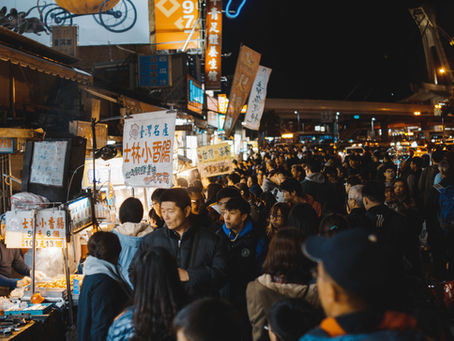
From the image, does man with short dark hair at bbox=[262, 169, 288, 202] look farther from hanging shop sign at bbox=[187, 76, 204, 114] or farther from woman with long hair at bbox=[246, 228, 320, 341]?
hanging shop sign at bbox=[187, 76, 204, 114]

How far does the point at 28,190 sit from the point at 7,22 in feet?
24.7

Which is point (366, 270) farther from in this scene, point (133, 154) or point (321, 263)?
point (133, 154)

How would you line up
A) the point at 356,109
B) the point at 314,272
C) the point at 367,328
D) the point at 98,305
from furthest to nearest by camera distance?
the point at 356,109 → the point at 98,305 → the point at 314,272 → the point at 367,328

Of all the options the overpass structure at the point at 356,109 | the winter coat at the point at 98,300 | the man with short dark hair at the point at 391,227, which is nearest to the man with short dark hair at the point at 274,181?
the man with short dark hair at the point at 391,227

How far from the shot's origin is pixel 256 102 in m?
12.0

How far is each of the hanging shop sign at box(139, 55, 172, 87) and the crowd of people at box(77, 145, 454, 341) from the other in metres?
6.98

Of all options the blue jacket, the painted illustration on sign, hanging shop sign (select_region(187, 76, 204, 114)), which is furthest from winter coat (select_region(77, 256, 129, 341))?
hanging shop sign (select_region(187, 76, 204, 114))

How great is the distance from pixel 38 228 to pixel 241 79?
7178 mm

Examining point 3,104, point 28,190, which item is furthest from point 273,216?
point 3,104

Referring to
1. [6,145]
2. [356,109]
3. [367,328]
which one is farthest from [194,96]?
[356,109]

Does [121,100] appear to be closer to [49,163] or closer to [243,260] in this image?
[49,163]

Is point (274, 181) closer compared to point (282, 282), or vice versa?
point (282, 282)

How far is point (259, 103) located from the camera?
1199cm

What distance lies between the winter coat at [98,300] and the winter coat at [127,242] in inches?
40.2
